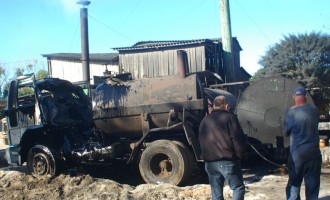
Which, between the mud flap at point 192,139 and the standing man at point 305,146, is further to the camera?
the mud flap at point 192,139

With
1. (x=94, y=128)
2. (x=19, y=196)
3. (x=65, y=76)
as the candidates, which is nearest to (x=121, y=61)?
(x=65, y=76)

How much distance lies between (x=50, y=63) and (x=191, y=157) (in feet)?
91.1

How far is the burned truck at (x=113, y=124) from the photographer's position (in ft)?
29.3

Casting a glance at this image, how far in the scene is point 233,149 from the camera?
5191mm

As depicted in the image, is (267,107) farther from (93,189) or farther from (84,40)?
(84,40)

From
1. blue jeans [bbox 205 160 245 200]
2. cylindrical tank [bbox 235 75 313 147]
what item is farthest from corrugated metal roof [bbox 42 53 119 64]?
blue jeans [bbox 205 160 245 200]

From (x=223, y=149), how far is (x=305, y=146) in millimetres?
1169

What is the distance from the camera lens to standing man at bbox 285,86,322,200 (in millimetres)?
5453

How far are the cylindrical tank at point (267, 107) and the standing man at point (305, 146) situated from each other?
3.43 m

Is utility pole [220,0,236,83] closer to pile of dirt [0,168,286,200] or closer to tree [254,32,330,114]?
tree [254,32,330,114]

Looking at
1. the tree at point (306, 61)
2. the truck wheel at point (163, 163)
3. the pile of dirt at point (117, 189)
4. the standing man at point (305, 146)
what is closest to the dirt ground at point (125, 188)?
the pile of dirt at point (117, 189)

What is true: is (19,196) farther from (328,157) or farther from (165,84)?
(328,157)

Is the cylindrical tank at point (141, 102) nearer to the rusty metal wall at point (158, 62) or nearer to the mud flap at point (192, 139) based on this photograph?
the mud flap at point (192, 139)

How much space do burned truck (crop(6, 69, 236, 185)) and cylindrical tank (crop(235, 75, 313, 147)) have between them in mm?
960
